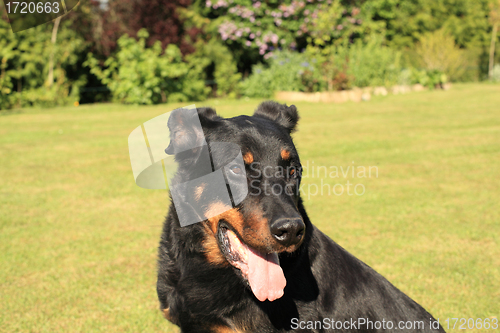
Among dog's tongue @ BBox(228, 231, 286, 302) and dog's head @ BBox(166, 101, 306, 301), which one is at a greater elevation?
dog's head @ BBox(166, 101, 306, 301)

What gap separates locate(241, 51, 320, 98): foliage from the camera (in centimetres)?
1827

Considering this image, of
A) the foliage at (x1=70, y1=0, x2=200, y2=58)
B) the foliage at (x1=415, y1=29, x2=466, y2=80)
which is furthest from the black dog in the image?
the foliage at (x1=415, y1=29, x2=466, y2=80)

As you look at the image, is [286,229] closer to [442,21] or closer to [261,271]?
[261,271]

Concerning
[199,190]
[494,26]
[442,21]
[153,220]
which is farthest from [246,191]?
[442,21]

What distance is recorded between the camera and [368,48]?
19.4 metres

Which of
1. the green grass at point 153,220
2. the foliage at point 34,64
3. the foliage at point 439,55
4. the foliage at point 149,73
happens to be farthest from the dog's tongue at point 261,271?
the foliage at point 439,55

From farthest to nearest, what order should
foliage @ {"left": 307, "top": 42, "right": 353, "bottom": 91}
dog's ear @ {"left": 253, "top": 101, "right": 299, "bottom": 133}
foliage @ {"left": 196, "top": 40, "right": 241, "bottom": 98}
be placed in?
foliage @ {"left": 196, "top": 40, "right": 241, "bottom": 98}, foliage @ {"left": 307, "top": 42, "right": 353, "bottom": 91}, dog's ear @ {"left": 253, "top": 101, "right": 299, "bottom": 133}

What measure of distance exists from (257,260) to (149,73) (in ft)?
51.6

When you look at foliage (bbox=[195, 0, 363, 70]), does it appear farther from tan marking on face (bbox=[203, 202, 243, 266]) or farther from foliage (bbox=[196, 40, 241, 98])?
tan marking on face (bbox=[203, 202, 243, 266])

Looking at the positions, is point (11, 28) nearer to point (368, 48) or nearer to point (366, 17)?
point (368, 48)

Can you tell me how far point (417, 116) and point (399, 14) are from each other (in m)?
17.3

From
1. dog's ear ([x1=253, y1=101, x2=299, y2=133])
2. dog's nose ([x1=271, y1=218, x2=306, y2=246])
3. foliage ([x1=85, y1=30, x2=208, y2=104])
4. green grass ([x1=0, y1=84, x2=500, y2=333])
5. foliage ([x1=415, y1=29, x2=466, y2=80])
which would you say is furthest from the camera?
foliage ([x1=415, y1=29, x2=466, y2=80])

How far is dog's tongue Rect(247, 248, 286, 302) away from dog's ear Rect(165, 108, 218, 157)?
30.0 inches

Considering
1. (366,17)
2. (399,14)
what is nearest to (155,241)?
(366,17)
